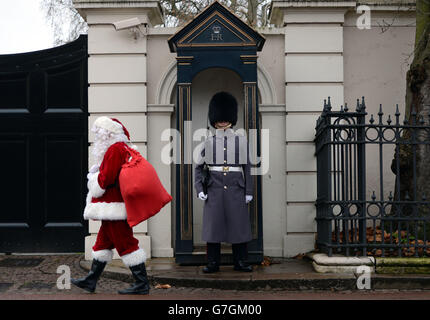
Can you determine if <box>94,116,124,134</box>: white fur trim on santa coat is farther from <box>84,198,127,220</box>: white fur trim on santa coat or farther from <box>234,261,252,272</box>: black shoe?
<box>234,261,252,272</box>: black shoe

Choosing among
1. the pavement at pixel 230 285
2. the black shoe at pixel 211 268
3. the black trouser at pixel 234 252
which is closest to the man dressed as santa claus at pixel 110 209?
the pavement at pixel 230 285

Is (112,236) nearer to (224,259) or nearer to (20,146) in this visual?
(224,259)

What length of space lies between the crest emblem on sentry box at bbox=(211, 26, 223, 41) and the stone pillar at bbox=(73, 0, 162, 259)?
111 cm

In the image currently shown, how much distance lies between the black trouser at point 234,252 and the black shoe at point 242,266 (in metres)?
0.04

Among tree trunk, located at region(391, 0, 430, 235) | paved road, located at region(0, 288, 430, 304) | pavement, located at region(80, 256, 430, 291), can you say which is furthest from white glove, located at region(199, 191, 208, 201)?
tree trunk, located at region(391, 0, 430, 235)

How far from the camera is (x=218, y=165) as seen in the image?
7.09 metres

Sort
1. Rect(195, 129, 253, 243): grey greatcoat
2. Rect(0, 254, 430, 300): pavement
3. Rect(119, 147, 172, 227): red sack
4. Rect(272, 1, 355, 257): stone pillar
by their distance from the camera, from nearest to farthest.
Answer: Rect(119, 147, 172, 227): red sack
Rect(0, 254, 430, 300): pavement
Rect(195, 129, 253, 243): grey greatcoat
Rect(272, 1, 355, 257): stone pillar

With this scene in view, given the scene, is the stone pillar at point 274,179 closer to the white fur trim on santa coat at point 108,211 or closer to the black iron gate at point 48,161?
the black iron gate at point 48,161

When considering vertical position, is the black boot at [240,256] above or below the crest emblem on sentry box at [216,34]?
below

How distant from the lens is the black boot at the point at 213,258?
6879 mm

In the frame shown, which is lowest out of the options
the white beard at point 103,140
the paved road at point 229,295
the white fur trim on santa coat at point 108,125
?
the paved road at point 229,295

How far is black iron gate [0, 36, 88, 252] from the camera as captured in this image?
853 centimetres

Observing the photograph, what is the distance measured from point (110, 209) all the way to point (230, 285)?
5.00 ft

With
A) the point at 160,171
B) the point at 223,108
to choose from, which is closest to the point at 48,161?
the point at 160,171
